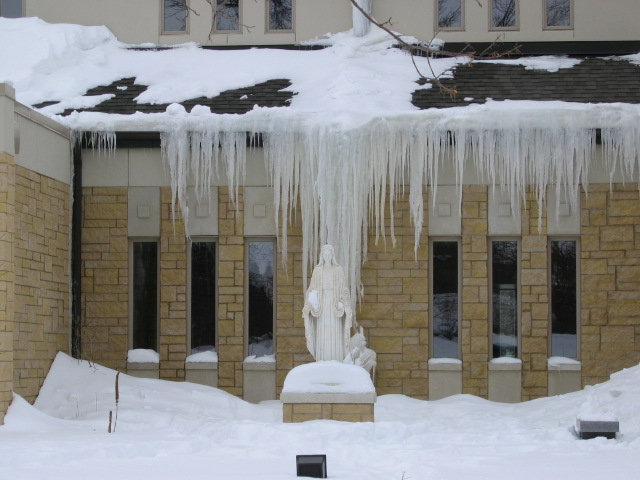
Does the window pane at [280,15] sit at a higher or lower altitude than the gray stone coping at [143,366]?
higher

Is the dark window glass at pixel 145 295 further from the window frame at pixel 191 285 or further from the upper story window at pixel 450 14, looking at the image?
the upper story window at pixel 450 14

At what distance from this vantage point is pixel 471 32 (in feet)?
56.5

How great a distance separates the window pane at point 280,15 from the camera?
17.7 meters

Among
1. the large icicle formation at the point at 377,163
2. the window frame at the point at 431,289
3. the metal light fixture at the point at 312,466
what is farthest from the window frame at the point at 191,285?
the metal light fixture at the point at 312,466

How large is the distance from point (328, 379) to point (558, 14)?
8.03m

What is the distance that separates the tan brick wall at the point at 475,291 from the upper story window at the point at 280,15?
14.9ft

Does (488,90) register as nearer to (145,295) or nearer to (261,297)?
(261,297)

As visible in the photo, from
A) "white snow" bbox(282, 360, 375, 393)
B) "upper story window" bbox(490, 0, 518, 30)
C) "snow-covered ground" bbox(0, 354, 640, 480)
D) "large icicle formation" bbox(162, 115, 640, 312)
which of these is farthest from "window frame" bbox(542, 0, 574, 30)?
"white snow" bbox(282, 360, 375, 393)

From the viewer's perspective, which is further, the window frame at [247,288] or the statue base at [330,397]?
the window frame at [247,288]

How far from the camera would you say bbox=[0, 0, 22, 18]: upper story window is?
18.2 m

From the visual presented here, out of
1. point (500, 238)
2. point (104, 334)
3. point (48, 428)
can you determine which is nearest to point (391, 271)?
point (500, 238)

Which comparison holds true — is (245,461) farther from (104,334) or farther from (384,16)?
(384,16)

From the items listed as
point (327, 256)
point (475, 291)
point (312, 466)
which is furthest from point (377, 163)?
point (312, 466)

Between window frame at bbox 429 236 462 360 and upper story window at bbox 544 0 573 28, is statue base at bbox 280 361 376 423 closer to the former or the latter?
window frame at bbox 429 236 462 360
